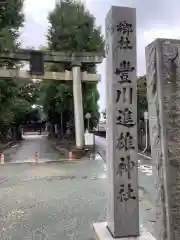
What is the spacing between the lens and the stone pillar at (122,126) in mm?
4680

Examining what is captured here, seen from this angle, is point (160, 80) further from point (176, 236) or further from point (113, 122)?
point (113, 122)

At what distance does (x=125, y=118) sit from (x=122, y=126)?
0.43 ft

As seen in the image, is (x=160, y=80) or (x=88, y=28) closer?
(x=160, y=80)

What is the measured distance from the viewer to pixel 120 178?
470 centimetres

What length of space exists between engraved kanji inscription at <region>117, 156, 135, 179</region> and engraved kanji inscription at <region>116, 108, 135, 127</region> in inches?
19.9

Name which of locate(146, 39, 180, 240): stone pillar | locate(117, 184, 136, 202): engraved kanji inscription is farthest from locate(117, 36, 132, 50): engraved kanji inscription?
locate(117, 184, 136, 202): engraved kanji inscription

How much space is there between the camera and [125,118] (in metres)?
4.77

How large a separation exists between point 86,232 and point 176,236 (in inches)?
126

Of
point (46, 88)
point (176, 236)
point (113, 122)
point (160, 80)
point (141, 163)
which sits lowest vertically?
point (141, 163)

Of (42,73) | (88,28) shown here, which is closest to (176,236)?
(42,73)

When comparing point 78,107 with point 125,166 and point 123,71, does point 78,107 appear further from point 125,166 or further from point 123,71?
point 125,166

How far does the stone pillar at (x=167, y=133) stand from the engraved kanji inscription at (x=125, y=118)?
5.43ft

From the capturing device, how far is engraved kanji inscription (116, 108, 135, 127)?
474 cm

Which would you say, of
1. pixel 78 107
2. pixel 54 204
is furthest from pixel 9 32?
pixel 54 204
